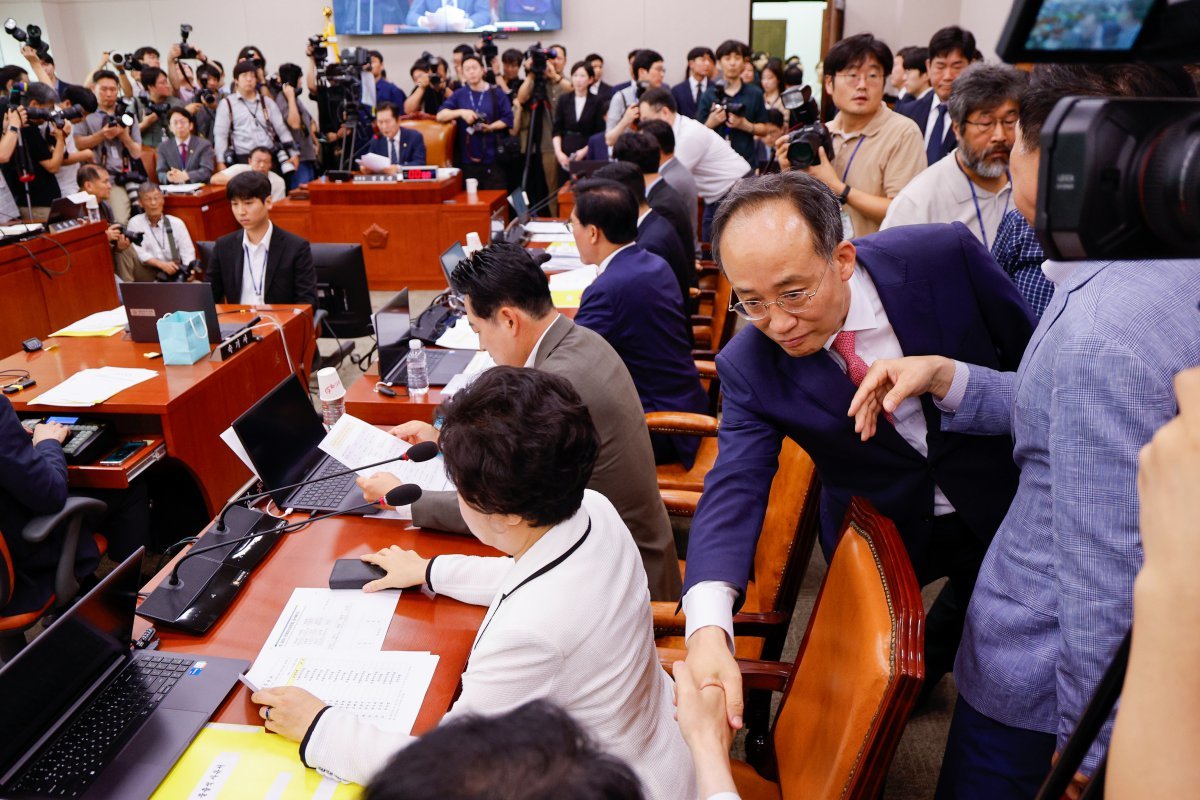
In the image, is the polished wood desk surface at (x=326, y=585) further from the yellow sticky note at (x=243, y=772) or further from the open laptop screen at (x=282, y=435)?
the open laptop screen at (x=282, y=435)

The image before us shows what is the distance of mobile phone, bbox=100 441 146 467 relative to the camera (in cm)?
273

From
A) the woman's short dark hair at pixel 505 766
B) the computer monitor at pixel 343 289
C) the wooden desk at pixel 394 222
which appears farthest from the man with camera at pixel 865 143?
the wooden desk at pixel 394 222

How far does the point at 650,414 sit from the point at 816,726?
1.49m

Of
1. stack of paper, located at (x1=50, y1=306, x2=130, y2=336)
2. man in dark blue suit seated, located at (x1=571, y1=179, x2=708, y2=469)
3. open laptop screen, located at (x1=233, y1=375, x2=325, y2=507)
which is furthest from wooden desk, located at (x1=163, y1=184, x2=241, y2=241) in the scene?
open laptop screen, located at (x1=233, y1=375, x2=325, y2=507)

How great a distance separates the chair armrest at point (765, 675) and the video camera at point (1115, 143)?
1108mm

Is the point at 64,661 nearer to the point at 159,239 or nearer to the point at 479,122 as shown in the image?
the point at 159,239

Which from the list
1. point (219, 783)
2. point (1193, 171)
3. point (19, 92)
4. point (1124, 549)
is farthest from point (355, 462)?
point (19, 92)

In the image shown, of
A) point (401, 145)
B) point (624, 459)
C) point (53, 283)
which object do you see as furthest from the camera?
point (401, 145)

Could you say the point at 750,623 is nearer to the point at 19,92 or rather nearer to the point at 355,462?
the point at 355,462

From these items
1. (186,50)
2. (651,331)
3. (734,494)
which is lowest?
(651,331)

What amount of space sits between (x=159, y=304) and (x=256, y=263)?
2.78ft

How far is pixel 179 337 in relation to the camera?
3.23m

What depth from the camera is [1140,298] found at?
917 mm

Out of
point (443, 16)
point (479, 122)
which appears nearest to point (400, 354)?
point (479, 122)
